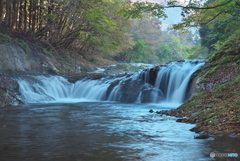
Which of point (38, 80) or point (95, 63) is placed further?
point (95, 63)

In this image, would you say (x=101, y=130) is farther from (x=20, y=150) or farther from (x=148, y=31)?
(x=148, y=31)

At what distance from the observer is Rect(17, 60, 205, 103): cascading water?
52.4ft

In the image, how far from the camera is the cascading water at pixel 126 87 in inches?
629

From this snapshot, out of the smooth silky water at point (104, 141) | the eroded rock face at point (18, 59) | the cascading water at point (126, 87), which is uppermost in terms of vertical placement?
the eroded rock face at point (18, 59)

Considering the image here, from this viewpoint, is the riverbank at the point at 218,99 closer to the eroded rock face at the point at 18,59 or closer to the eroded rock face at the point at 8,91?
the eroded rock face at the point at 8,91

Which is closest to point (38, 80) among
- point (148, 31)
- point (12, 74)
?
point (12, 74)

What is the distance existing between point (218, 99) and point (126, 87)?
8854 millimetres

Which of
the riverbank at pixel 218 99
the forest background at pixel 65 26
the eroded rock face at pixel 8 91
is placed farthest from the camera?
the forest background at pixel 65 26

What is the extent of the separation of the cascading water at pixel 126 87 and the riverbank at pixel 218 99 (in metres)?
1.98

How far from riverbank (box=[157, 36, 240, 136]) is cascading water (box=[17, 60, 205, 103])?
1982mm

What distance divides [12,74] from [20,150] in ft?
46.4

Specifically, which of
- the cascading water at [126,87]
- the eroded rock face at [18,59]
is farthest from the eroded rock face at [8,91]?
the eroded rock face at [18,59]

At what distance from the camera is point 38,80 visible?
730 inches

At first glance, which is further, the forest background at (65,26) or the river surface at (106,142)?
the forest background at (65,26)
